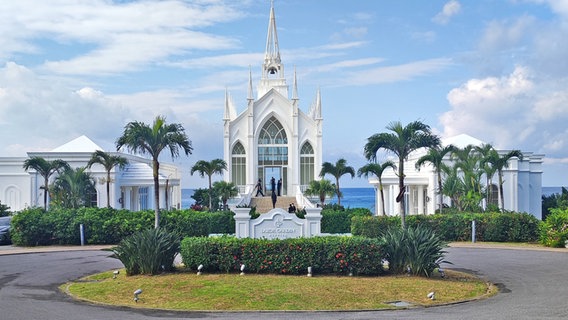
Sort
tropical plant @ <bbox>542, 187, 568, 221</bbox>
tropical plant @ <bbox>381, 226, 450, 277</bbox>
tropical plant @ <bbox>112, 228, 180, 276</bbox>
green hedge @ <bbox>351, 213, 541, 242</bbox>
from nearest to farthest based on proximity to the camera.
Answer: tropical plant @ <bbox>381, 226, 450, 277</bbox> < tropical plant @ <bbox>112, 228, 180, 276</bbox> < green hedge @ <bbox>351, 213, 541, 242</bbox> < tropical plant @ <bbox>542, 187, 568, 221</bbox>

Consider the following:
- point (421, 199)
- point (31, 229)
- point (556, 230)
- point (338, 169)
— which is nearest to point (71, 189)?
point (31, 229)

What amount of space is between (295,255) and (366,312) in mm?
4989

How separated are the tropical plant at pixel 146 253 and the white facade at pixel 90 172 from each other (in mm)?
24124

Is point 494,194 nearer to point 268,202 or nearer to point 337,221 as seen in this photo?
point 337,221

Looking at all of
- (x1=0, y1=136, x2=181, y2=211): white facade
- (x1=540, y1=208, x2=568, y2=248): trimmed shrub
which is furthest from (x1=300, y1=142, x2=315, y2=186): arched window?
(x1=540, y1=208, x2=568, y2=248): trimmed shrub

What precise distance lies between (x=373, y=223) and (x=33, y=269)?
15740 mm

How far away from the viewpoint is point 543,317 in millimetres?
13914

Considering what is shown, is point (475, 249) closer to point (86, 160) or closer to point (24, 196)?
point (86, 160)

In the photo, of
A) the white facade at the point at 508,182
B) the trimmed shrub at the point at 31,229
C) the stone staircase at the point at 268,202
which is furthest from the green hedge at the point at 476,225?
the stone staircase at the point at 268,202

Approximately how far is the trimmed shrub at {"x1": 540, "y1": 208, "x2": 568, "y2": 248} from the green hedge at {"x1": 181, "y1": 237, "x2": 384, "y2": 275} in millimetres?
13962

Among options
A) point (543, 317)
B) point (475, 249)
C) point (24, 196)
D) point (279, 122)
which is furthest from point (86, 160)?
point (543, 317)

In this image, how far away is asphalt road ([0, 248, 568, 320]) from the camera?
14336 millimetres

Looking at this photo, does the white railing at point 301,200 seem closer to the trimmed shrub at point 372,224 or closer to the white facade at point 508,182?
the white facade at point 508,182

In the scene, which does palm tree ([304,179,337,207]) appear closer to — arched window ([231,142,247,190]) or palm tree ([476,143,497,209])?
arched window ([231,142,247,190])
